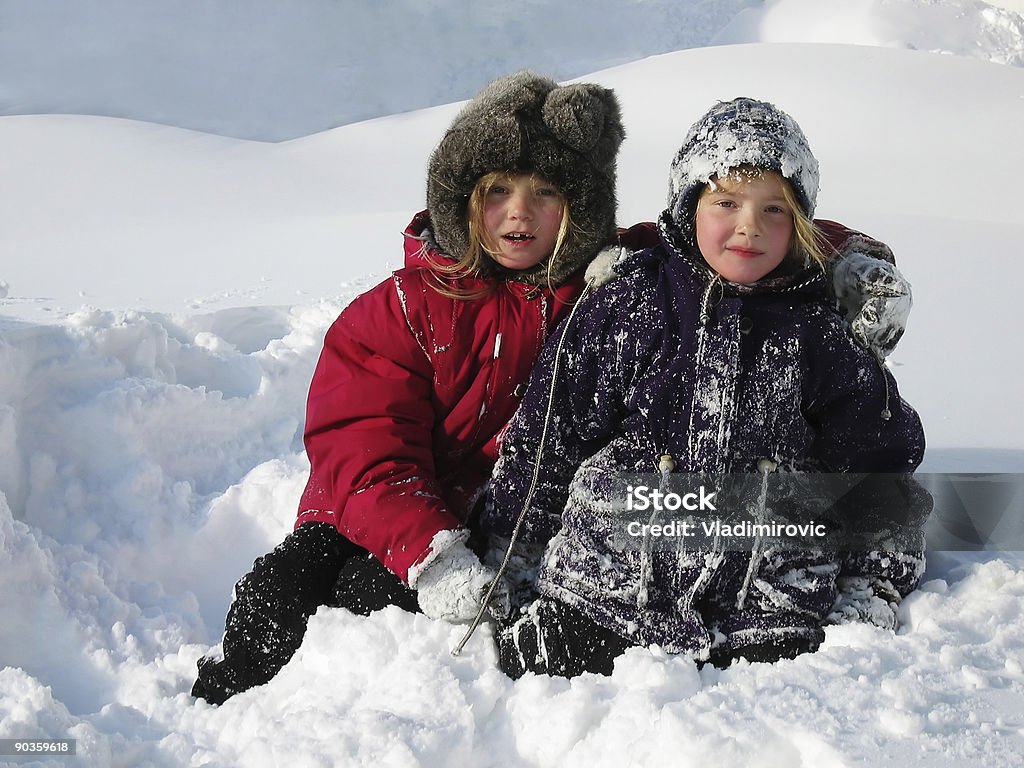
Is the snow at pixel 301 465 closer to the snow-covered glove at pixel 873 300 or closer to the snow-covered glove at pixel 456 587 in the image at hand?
the snow-covered glove at pixel 456 587

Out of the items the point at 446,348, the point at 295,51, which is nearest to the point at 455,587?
the point at 446,348

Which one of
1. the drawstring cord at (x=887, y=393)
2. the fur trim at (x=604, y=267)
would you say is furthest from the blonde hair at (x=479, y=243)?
the drawstring cord at (x=887, y=393)

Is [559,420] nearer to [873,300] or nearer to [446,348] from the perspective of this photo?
[446,348]

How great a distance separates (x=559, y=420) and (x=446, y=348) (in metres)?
0.29

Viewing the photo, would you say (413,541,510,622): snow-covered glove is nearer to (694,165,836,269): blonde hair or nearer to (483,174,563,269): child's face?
(483,174,563,269): child's face

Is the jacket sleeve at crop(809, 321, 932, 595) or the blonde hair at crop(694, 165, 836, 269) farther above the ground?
the blonde hair at crop(694, 165, 836, 269)

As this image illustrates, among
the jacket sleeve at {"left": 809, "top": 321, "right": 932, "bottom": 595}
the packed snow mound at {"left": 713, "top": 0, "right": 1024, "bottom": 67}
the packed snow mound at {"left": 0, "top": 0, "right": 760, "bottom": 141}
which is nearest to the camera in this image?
the jacket sleeve at {"left": 809, "top": 321, "right": 932, "bottom": 595}

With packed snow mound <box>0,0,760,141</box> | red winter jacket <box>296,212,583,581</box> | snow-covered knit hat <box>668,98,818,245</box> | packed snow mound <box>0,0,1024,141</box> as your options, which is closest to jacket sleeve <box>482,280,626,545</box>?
red winter jacket <box>296,212,583,581</box>

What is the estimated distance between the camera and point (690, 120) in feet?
25.6

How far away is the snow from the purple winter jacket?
148 millimetres

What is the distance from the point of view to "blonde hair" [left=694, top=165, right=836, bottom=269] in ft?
5.36

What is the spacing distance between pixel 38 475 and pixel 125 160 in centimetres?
553

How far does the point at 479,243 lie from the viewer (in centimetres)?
192

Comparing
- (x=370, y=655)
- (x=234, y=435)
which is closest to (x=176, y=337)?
(x=234, y=435)
